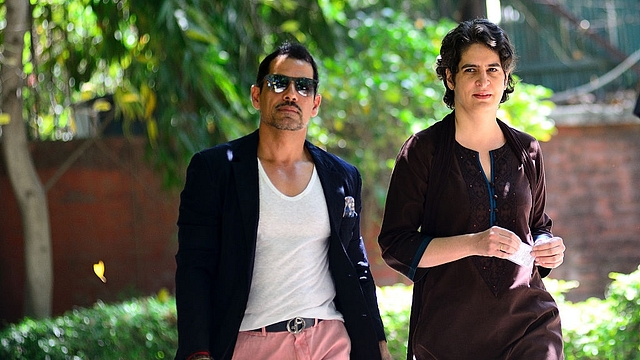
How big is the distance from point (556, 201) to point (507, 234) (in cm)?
670

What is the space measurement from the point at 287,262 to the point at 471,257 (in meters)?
0.70

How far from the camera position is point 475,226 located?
3.39 m

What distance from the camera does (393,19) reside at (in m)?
8.98

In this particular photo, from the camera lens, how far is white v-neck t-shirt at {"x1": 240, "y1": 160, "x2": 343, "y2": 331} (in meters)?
3.54

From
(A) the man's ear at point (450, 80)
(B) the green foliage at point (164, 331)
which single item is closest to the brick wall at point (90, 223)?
(B) the green foliage at point (164, 331)

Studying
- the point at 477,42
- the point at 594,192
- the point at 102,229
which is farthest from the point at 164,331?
the point at 594,192

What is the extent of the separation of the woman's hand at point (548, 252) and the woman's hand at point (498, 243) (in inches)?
4.2

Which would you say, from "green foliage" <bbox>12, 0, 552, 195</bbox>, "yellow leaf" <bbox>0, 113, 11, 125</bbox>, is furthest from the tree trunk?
"green foliage" <bbox>12, 0, 552, 195</bbox>

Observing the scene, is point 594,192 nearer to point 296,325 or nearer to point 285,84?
point 285,84

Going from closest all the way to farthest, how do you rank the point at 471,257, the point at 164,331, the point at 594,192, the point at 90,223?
the point at 471,257, the point at 164,331, the point at 90,223, the point at 594,192

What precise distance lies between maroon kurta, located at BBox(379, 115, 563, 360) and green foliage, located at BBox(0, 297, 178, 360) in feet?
11.2

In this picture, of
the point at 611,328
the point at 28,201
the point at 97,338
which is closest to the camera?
the point at 611,328

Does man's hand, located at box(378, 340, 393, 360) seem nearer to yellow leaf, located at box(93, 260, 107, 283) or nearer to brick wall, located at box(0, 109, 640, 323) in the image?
brick wall, located at box(0, 109, 640, 323)

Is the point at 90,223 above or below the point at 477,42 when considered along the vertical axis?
below
